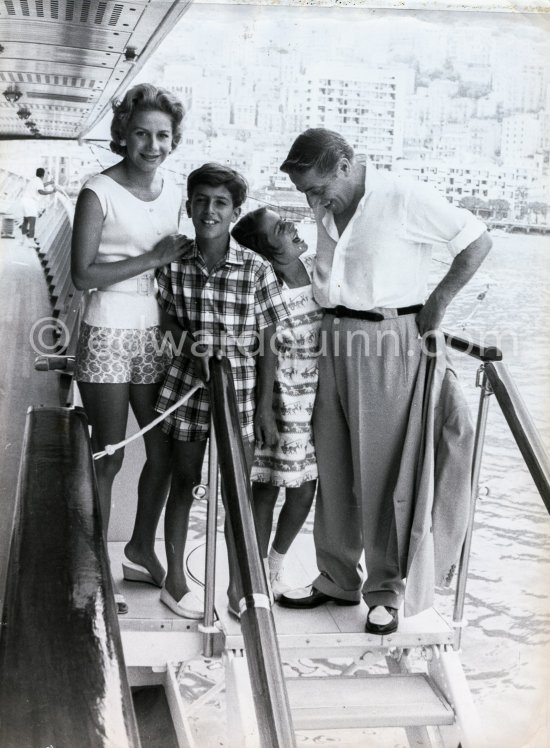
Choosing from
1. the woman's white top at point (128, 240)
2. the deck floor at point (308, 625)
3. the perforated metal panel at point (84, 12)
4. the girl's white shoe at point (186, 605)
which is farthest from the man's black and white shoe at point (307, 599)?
the perforated metal panel at point (84, 12)

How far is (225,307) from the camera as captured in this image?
2.26 metres

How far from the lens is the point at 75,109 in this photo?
8.77 feet

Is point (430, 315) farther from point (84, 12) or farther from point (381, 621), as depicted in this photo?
point (84, 12)

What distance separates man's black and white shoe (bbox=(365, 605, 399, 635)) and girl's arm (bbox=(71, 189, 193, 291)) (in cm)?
107

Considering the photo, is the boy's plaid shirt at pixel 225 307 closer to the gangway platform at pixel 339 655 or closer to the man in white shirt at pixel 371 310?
the man in white shirt at pixel 371 310

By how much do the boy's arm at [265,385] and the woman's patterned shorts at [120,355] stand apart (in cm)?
24

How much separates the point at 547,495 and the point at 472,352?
476mm

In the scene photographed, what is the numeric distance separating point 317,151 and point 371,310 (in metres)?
0.42

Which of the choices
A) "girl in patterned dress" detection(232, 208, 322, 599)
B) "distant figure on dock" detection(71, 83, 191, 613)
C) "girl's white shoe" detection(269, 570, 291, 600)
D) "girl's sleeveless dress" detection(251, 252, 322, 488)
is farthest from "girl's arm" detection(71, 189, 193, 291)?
"girl's white shoe" detection(269, 570, 291, 600)

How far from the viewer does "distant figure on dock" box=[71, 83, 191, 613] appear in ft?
Answer: 7.07

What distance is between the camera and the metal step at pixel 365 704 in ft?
7.61

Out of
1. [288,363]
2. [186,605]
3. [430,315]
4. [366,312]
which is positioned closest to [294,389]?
[288,363]

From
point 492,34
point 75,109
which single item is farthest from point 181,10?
point 492,34

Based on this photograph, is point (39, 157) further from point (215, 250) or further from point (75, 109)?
point (215, 250)
